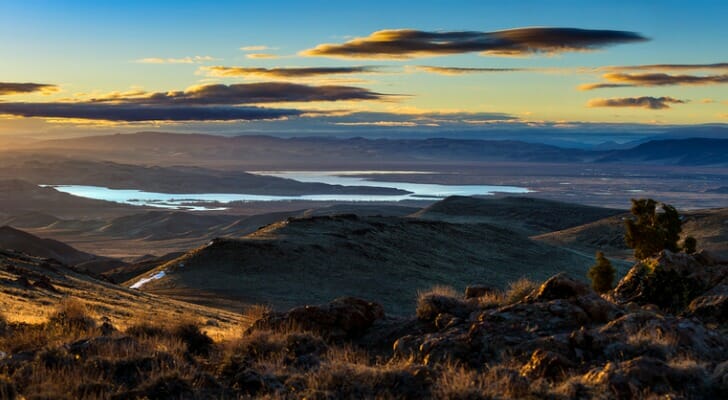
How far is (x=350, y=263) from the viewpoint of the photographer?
4797 centimetres

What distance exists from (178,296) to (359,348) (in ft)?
85.7

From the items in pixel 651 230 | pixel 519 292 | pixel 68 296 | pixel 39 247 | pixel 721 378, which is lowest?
pixel 39 247

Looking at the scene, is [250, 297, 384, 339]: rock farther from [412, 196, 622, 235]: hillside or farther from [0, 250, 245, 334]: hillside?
[412, 196, 622, 235]: hillside

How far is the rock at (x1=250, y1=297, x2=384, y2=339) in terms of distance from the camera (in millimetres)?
12719

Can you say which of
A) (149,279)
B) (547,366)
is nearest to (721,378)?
(547,366)

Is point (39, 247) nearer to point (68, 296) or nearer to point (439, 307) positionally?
point (68, 296)

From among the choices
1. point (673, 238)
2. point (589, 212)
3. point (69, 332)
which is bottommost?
point (589, 212)

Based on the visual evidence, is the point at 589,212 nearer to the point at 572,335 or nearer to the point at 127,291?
the point at 127,291

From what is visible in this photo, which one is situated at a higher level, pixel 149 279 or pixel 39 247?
pixel 149 279

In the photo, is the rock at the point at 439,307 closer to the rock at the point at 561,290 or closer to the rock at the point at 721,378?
the rock at the point at 561,290

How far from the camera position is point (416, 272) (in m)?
48.9

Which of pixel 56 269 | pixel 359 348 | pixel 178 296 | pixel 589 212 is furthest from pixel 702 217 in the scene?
pixel 359 348

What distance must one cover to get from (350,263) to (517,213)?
7672 centimetres

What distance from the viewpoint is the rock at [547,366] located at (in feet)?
30.4
